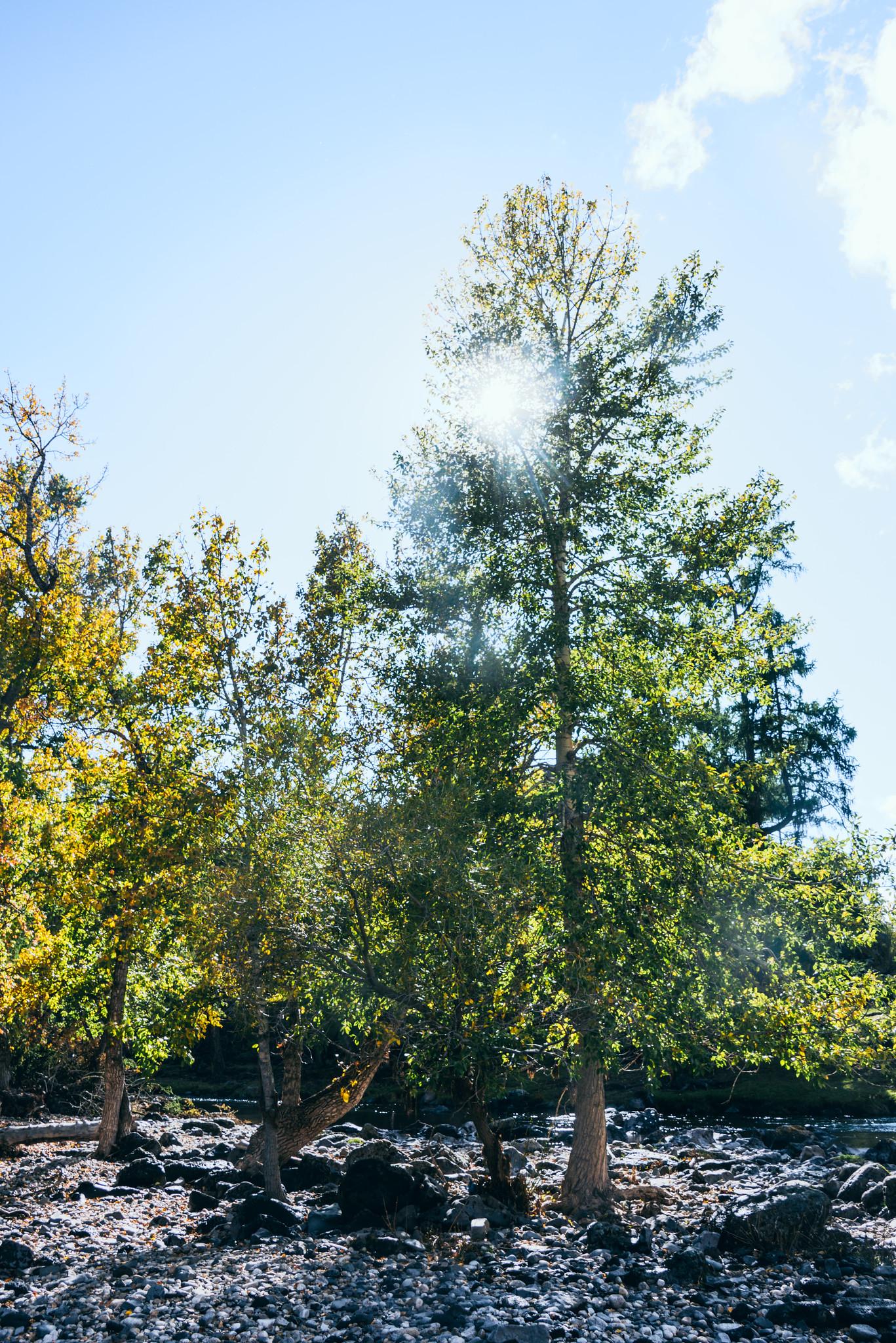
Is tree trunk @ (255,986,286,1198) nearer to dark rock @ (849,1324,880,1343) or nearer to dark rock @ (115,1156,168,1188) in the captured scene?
dark rock @ (115,1156,168,1188)

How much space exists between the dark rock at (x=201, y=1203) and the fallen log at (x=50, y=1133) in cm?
993

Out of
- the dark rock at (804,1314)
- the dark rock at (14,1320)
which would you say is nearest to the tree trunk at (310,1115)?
the dark rock at (14,1320)

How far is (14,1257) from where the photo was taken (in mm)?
12719

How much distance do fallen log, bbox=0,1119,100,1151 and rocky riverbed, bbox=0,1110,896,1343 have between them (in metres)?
4.87

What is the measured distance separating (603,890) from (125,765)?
417 inches

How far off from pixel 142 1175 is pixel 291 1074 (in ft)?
12.7

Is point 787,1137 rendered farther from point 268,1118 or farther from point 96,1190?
point 96,1190

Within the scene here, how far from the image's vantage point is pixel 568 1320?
10656 millimetres

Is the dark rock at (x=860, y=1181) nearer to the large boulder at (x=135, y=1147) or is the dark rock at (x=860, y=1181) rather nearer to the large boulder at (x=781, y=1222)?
the large boulder at (x=781, y=1222)

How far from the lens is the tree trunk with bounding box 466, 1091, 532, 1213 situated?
642 inches

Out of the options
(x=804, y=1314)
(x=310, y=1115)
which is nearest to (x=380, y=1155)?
(x=310, y=1115)

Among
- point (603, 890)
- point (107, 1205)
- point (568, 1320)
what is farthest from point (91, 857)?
point (568, 1320)

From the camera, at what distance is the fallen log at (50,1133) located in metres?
25.4

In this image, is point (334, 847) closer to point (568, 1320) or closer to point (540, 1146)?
point (568, 1320)
